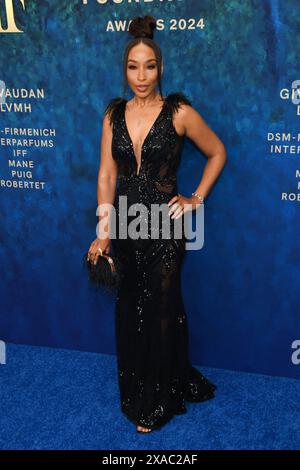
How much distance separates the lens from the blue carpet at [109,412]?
244 centimetres

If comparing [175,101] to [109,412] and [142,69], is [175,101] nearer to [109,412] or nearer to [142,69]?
[142,69]

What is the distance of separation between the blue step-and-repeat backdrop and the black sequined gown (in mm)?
328

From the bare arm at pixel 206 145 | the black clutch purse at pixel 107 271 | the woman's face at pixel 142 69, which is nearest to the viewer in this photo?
the woman's face at pixel 142 69

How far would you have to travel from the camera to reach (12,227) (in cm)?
312

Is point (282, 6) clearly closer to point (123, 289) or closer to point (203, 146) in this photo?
point (203, 146)

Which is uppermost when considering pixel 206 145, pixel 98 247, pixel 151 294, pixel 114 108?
pixel 114 108

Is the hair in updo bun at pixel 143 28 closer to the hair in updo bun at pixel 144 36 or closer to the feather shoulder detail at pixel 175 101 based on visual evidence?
the hair in updo bun at pixel 144 36

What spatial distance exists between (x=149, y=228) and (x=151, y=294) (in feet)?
1.09

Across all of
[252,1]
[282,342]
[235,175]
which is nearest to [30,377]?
[282,342]

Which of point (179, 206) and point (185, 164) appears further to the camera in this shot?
point (185, 164)

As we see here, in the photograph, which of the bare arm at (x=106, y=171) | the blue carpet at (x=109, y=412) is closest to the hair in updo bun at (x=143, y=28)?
the bare arm at (x=106, y=171)

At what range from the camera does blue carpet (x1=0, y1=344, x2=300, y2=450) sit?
2.44 metres

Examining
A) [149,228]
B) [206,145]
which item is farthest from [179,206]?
[206,145]

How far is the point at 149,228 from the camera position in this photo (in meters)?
2.38
